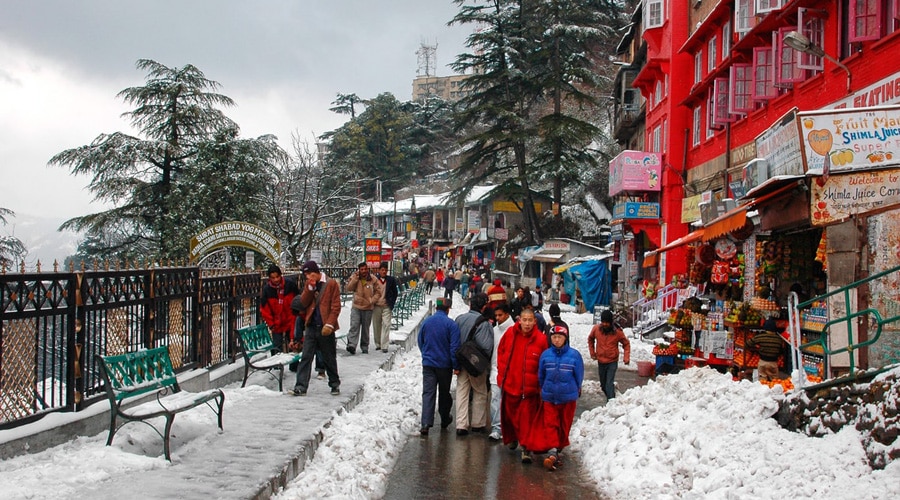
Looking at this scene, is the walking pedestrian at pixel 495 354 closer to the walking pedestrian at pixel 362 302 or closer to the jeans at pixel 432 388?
the jeans at pixel 432 388

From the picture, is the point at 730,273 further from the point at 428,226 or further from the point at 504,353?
the point at 428,226

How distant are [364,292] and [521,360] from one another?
23.7 feet

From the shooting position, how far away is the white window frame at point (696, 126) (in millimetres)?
27206

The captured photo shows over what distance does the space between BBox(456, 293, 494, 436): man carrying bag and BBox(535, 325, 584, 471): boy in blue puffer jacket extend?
1.16 meters

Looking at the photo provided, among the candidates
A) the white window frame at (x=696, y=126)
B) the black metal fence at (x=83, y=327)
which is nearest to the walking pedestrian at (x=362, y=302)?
the black metal fence at (x=83, y=327)

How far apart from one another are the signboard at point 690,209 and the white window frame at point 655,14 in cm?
839

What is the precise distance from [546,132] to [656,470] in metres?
36.4

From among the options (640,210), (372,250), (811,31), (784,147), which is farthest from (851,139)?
(640,210)

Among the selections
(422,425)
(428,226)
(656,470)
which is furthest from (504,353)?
(428,226)

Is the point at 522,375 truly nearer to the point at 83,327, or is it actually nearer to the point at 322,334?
the point at 322,334

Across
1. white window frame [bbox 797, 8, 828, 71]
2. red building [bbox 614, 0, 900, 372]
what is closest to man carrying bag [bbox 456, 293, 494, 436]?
red building [bbox 614, 0, 900, 372]

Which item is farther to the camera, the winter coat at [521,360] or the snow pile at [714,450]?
the winter coat at [521,360]

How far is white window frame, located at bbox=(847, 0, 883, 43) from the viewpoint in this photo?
45.1ft

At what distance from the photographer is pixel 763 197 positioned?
10.8 metres
